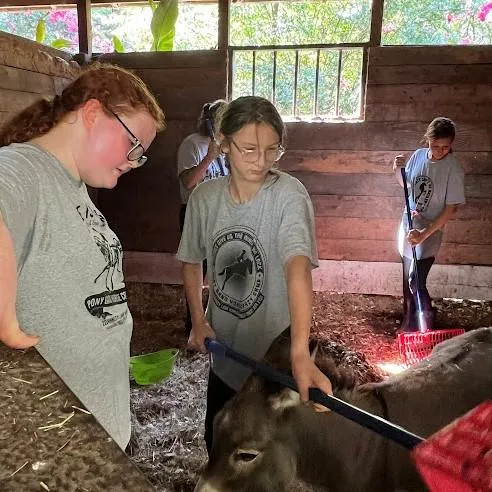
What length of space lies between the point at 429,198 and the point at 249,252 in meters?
3.45

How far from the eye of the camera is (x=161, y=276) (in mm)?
7039

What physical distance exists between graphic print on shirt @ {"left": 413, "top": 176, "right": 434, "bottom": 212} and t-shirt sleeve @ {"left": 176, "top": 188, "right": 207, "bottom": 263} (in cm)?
334

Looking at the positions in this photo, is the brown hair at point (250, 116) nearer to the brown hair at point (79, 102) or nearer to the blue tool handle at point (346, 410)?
the brown hair at point (79, 102)

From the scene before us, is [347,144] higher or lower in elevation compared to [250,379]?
higher

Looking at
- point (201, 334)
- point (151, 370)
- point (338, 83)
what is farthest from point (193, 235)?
point (338, 83)

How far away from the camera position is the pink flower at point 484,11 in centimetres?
579

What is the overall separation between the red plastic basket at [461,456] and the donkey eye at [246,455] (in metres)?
0.95

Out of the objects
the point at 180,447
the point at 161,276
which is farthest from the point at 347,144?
the point at 180,447

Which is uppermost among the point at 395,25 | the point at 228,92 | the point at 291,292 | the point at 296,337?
the point at 395,25

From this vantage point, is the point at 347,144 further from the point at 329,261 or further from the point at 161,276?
the point at 161,276

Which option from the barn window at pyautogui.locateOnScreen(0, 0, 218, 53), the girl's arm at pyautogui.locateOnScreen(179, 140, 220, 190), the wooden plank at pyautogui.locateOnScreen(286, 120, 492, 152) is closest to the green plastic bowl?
the girl's arm at pyautogui.locateOnScreen(179, 140, 220, 190)

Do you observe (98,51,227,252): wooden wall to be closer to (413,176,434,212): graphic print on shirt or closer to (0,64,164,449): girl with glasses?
(413,176,434,212): graphic print on shirt

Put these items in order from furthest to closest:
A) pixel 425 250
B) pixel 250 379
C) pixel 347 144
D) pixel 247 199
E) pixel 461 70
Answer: pixel 347 144 → pixel 461 70 → pixel 425 250 → pixel 247 199 → pixel 250 379

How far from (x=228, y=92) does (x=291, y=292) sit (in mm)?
5035
